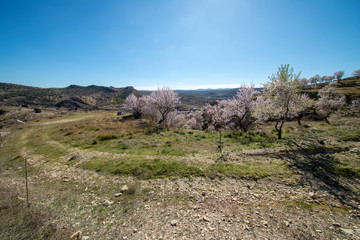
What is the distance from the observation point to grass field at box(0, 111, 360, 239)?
235 inches

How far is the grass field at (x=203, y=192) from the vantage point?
5.97 metres

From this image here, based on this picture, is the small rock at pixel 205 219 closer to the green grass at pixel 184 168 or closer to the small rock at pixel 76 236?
the green grass at pixel 184 168

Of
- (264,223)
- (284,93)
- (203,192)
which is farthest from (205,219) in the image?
(284,93)

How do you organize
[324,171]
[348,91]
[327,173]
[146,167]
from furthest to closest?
[348,91] < [146,167] < [324,171] < [327,173]

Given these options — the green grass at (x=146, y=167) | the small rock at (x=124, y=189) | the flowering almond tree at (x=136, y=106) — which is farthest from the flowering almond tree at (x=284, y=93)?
the flowering almond tree at (x=136, y=106)

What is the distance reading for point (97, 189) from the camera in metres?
9.32

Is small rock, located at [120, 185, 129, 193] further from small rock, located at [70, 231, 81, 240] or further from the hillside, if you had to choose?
the hillside

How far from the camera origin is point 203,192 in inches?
322

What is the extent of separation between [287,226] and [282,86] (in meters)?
17.3

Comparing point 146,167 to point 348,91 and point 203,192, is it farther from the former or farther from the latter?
point 348,91

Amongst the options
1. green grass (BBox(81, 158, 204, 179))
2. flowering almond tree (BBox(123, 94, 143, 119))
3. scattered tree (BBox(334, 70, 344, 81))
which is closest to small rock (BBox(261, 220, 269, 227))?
green grass (BBox(81, 158, 204, 179))

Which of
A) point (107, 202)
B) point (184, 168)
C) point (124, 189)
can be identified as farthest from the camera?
point (184, 168)

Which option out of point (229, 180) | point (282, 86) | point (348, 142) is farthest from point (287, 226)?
point (282, 86)

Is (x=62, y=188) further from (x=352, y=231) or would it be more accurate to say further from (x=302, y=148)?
(x=302, y=148)
